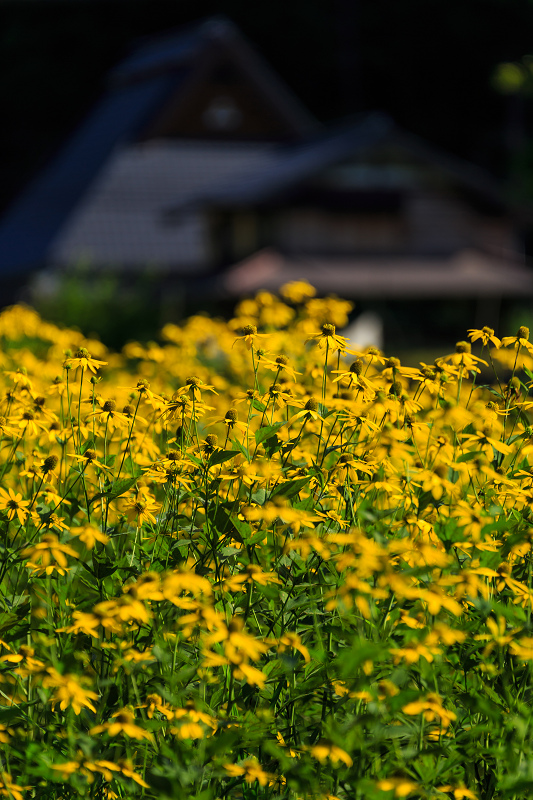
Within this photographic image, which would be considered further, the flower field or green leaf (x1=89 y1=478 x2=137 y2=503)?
green leaf (x1=89 y1=478 x2=137 y2=503)

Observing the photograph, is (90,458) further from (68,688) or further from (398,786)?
(398,786)

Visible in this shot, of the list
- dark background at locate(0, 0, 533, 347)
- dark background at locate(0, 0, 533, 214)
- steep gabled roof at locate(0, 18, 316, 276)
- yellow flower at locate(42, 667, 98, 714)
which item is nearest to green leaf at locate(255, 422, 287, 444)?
yellow flower at locate(42, 667, 98, 714)

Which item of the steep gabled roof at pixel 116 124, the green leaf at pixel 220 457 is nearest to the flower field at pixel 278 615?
the green leaf at pixel 220 457

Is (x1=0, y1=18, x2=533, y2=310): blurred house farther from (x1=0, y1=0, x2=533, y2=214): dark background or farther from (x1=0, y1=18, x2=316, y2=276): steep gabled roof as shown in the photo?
(x1=0, y1=0, x2=533, y2=214): dark background

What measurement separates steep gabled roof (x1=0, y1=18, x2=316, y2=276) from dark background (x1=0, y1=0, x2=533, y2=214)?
7.82 metres

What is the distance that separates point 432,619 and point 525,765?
16.6 inches

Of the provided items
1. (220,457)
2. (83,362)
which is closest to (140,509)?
(220,457)

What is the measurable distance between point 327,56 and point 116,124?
15129 mm

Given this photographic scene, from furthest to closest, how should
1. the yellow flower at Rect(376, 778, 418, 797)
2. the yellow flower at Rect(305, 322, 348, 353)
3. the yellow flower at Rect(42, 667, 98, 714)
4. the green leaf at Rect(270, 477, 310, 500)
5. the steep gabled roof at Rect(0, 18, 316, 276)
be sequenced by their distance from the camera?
the steep gabled roof at Rect(0, 18, 316, 276)
the yellow flower at Rect(305, 322, 348, 353)
the green leaf at Rect(270, 477, 310, 500)
the yellow flower at Rect(42, 667, 98, 714)
the yellow flower at Rect(376, 778, 418, 797)

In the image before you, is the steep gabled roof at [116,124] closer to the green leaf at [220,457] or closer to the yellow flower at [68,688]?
the green leaf at [220,457]

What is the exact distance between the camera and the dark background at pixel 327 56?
41.4 meters

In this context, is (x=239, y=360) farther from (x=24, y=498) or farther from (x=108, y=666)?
(x=108, y=666)

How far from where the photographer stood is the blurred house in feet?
77.3

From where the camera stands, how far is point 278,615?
2.77 m
